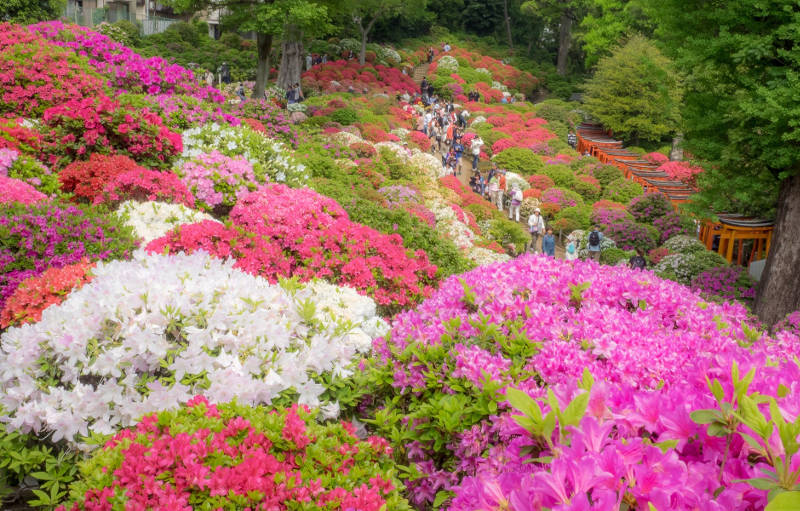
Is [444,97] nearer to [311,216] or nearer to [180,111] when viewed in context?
[180,111]

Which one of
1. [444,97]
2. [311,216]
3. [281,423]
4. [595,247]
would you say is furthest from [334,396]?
[444,97]

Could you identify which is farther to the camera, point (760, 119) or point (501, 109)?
point (501, 109)

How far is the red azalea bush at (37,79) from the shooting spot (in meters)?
9.99

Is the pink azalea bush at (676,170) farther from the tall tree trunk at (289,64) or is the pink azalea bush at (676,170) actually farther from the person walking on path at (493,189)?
the tall tree trunk at (289,64)

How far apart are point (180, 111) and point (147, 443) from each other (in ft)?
27.9

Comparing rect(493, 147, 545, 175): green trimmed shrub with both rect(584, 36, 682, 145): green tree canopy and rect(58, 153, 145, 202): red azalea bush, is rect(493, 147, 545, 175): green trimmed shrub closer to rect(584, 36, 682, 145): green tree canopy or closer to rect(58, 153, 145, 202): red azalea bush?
rect(584, 36, 682, 145): green tree canopy

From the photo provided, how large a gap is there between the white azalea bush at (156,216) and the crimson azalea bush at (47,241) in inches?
32.5

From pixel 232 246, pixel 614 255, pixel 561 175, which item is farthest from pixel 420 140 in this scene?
pixel 232 246

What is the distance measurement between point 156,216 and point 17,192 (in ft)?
4.85

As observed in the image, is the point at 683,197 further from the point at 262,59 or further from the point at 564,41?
the point at 564,41

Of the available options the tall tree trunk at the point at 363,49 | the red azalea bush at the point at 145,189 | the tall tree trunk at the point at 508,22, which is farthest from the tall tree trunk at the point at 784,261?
the tall tree trunk at the point at 508,22

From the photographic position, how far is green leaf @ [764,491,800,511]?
59.7 inches

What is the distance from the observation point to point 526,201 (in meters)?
23.2

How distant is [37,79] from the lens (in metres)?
10.3
